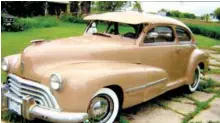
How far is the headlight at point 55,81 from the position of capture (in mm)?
3943

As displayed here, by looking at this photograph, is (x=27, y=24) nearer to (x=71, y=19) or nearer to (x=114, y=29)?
(x=71, y=19)

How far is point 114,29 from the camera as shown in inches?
221

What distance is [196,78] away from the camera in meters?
6.80

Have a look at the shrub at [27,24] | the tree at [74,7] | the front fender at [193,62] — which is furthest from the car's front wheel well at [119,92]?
the tree at [74,7]

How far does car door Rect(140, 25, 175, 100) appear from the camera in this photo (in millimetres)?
5254

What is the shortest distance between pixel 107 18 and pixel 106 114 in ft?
5.78

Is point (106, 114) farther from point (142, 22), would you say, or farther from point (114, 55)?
point (142, 22)

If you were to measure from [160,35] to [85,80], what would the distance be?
2.19 metres

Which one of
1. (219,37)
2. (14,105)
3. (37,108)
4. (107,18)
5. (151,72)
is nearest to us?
(37,108)

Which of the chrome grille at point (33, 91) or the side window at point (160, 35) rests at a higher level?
the side window at point (160, 35)

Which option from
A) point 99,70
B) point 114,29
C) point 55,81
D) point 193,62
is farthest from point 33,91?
point 193,62

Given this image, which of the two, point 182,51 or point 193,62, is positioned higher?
point 182,51

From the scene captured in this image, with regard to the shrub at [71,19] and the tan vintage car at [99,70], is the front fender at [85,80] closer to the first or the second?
the tan vintage car at [99,70]

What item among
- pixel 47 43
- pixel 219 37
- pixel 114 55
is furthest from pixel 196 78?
pixel 219 37
